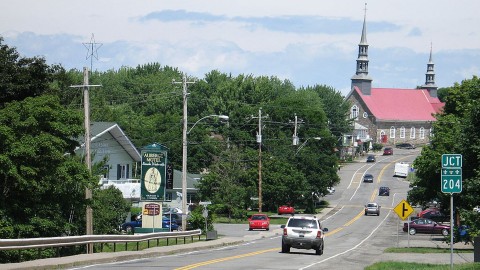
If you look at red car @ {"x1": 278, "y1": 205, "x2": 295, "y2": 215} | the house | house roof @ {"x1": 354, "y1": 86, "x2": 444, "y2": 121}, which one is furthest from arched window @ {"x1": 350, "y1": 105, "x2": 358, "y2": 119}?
the house

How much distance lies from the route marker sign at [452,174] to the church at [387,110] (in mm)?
156487

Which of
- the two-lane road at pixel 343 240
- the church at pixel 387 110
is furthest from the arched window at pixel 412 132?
the two-lane road at pixel 343 240

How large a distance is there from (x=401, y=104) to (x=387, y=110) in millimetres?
4250

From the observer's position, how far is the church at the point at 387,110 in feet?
609

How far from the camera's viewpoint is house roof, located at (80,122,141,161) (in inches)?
2594

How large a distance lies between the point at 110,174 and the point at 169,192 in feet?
60.9

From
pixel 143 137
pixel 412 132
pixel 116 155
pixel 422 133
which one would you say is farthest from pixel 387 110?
pixel 116 155

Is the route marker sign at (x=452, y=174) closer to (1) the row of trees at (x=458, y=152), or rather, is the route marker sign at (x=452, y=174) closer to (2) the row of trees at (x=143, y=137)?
(1) the row of trees at (x=458, y=152)

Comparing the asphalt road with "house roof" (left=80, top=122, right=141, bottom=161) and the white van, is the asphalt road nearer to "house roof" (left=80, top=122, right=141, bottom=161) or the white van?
the white van

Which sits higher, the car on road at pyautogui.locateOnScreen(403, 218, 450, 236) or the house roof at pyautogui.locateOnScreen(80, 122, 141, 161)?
the house roof at pyautogui.locateOnScreen(80, 122, 141, 161)

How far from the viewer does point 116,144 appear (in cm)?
7156

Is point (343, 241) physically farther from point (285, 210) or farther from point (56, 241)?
A: point (56, 241)

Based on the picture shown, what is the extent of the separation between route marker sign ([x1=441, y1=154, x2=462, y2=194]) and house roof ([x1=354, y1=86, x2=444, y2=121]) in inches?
6350

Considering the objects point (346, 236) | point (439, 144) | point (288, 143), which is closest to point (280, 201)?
point (288, 143)
